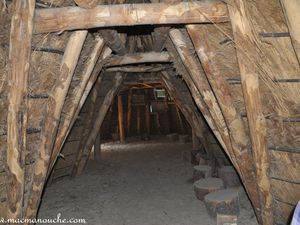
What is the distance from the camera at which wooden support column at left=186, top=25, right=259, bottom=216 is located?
2631mm

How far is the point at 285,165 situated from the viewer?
116 inches

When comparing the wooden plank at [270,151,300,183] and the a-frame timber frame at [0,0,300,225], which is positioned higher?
the a-frame timber frame at [0,0,300,225]

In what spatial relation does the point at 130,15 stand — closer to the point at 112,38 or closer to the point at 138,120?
the point at 112,38

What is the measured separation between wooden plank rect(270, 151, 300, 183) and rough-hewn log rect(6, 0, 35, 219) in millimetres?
2550

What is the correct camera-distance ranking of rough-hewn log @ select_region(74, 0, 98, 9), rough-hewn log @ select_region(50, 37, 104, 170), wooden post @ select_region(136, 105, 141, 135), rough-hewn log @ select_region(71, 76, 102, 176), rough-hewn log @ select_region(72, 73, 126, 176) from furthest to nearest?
wooden post @ select_region(136, 105, 141, 135), rough-hewn log @ select_region(72, 73, 126, 176), rough-hewn log @ select_region(71, 76, 102, 176), rough-hewn log @ select_region(50, 37, 104, 170), rough-hewn log @ select_region(74, 0, 98, 9)

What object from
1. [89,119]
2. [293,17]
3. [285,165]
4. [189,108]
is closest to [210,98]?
[285,165]

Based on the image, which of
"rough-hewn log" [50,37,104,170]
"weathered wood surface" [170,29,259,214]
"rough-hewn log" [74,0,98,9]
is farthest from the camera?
"rough-hewn log" [50,37,104,170]

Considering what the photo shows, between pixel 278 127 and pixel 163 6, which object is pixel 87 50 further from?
pixel 278 127

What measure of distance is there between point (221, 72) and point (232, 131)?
63cm

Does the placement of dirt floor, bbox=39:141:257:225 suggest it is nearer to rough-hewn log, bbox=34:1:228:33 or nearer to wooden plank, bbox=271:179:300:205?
wooden plank, bbox=271:179:300:205

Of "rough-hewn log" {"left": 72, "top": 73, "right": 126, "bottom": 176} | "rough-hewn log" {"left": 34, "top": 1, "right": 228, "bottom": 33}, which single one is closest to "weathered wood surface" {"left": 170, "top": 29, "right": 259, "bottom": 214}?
"rough-hewn log" {"left": 34, "top": 1, "right": 228, "bottom": 33}

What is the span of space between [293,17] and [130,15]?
1.27 metres

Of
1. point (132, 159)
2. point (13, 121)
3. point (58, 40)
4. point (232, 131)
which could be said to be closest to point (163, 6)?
point (58, 40)

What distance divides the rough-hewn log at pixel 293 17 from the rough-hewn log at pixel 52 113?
1.70m
